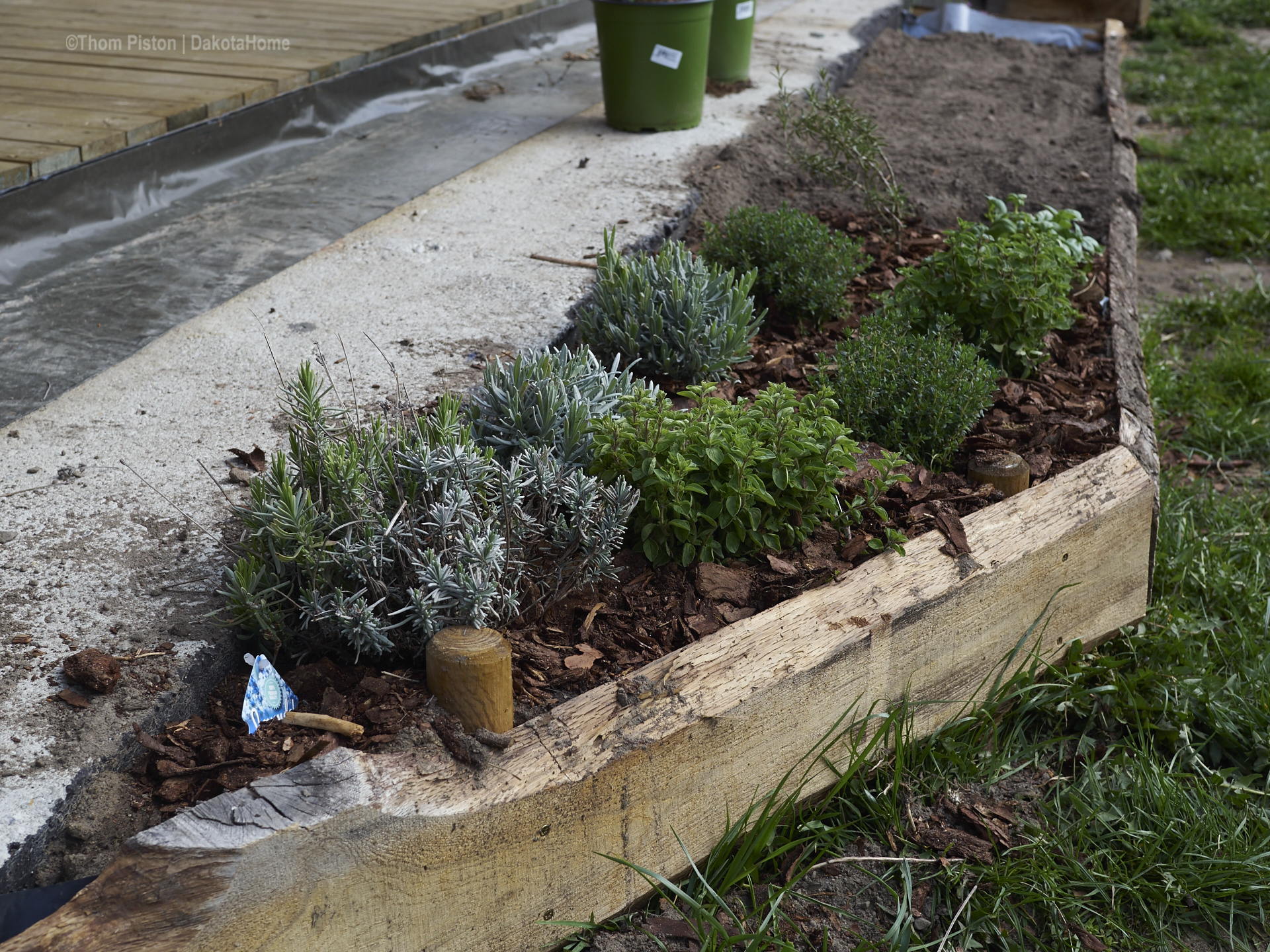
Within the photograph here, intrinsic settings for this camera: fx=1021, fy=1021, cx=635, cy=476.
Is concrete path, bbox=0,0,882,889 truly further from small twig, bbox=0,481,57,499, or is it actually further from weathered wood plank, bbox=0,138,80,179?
weathered wood plank, bbox=0,138,80,179

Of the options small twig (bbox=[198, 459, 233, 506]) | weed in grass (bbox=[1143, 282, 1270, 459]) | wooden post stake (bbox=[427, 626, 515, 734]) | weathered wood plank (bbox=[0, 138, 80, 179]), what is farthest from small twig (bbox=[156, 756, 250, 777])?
weed in grass (bbox=[1143, 282, 1270, 459])

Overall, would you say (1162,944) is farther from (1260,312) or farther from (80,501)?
(1260,312)

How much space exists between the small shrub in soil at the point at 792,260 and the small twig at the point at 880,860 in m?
1.89

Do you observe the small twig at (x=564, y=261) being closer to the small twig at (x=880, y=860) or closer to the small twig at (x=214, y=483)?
the small twig at (x=214, y=483)

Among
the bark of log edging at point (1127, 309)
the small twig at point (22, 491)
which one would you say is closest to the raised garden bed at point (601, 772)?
the bark of log edging at point (1127, 309)

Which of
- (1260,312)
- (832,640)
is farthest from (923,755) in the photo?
(1260,312)

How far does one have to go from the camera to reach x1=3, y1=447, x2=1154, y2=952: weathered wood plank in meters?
1.42

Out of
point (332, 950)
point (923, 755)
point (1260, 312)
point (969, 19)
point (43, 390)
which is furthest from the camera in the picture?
point (969, 19)

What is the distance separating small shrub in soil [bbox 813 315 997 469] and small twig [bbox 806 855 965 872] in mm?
1084

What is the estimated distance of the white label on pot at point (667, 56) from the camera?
4.82 metres

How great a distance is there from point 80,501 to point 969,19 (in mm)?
8387

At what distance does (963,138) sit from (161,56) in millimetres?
4094

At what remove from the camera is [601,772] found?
68.6 inches

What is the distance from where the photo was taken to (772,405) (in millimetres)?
2314
